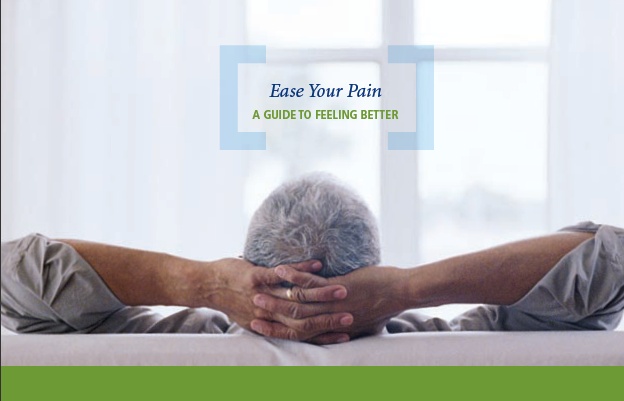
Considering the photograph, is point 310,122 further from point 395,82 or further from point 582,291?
point 582,291

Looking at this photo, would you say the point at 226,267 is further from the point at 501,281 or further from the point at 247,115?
the point at 247,115

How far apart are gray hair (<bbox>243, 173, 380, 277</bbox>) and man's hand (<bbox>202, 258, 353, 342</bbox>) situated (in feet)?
0.07

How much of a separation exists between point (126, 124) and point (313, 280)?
6.02 feet

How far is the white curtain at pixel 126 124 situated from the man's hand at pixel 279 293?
63.0 inches

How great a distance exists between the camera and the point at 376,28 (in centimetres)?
291

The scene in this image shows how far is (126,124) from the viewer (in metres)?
2.84

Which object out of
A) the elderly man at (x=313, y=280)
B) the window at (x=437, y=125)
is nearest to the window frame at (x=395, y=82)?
the window at (x=437, y=125)

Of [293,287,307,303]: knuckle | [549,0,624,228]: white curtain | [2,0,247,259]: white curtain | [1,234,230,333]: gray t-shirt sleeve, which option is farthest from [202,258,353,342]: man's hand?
[549,0,624,228]: white curtain

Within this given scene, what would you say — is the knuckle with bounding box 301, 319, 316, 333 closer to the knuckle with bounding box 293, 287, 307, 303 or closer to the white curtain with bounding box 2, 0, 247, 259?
the knuckle with bounding box 293, 287, 307, 303

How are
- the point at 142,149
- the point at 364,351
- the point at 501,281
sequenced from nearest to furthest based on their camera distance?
the point at 364,351
the point at 501,281
the point at 142,149

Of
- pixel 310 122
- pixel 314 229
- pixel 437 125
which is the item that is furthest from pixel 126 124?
pixel 314 229

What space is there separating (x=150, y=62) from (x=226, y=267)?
1757 mm

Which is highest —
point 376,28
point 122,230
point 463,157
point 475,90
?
point 376,28

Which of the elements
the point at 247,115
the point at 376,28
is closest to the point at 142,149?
the point at 247,115
